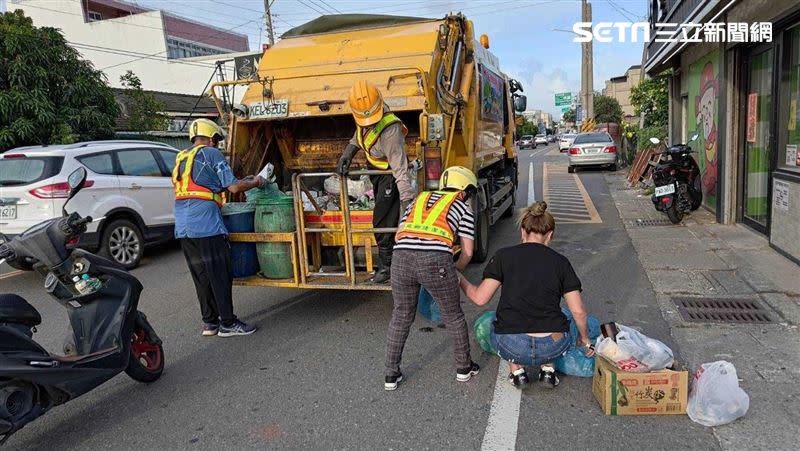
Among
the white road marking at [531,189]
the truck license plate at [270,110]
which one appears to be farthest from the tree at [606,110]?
the truck license plate at [270,110]

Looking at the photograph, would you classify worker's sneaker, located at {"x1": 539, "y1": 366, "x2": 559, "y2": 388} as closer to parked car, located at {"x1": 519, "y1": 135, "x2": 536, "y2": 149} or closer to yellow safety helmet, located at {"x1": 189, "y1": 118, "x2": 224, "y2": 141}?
yellow safety helmet, located at {"x1": 189, "y1": 118, "x2": 224, "y2": 141}

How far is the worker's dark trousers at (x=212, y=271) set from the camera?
15.5 ft

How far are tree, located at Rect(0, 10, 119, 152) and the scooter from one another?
9547mm

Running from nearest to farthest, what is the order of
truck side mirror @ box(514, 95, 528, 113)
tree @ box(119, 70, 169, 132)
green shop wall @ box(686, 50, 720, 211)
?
1. green shop wall @ box(686, 50, 720, 211)
2. truck side mirror @ box(514, 95, 528, 113)
3. tree @ box(119, 70, 169, 132)

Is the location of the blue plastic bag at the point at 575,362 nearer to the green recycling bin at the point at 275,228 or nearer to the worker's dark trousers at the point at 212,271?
the green recycling bin at the point at 275,228

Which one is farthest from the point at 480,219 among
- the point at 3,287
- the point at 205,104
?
the point at 205,104

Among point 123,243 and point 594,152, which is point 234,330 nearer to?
point 123,243

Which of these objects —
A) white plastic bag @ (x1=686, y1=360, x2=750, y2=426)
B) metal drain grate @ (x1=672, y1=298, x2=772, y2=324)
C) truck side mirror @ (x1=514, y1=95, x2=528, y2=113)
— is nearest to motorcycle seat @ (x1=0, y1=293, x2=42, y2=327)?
white plastic bag @ (x1=686, y1=360, x2=750, y2=426)

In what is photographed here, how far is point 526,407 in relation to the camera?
351 centimetres

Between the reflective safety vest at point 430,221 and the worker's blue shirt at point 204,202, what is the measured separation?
1742mm

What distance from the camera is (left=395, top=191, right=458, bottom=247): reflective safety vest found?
3.62m

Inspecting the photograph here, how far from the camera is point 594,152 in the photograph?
19766mm

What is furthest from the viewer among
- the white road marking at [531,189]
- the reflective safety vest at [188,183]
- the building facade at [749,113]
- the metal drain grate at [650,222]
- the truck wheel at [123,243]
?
the white road marking at [531,189]

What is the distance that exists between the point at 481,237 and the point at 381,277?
258 cm
